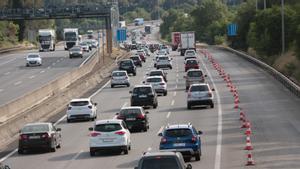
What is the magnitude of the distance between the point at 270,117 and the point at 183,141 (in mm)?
17086

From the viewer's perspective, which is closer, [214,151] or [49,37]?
[214,151]

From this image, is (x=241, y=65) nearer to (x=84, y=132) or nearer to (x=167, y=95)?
(x=167, y=95)

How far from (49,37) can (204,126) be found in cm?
9684

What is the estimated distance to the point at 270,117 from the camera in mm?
44406

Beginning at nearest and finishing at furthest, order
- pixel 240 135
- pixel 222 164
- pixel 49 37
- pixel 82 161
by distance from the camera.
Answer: pixel 222 164 → pixel 82 161 → pixel 240 135 → pixel 49 37

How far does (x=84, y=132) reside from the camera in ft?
135

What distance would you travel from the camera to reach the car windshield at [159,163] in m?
18.9

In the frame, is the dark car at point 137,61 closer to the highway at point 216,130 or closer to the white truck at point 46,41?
the highway at point 216,130

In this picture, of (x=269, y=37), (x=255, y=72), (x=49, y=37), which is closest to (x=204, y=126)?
(x=255, y=72)

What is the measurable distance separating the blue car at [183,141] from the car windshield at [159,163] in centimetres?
869

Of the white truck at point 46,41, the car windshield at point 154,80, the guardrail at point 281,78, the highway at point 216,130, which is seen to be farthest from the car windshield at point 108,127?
the white truck at point 46,41

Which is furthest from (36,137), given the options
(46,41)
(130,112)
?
(46,41)

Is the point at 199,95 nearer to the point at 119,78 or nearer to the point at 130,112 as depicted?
the point at 130,112

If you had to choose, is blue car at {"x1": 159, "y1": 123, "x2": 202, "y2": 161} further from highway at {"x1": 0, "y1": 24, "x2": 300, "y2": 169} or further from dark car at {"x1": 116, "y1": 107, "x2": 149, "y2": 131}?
dark car at {"x1": 116, "y1": 107, "x2": 149, "y2": 131}
